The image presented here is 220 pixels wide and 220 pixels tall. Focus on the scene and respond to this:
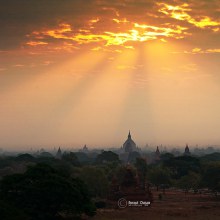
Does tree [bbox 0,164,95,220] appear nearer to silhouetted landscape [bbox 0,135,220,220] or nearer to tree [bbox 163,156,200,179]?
silhouetted landscape [bbox 0,135,220,220]

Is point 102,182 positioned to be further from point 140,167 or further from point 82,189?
point 140,167

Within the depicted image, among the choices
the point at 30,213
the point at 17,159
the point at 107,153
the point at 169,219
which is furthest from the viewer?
the point at 107,153

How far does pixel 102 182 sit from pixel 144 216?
690 inches

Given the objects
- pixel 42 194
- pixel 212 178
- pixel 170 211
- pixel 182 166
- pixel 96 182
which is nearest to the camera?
pixel 42 194

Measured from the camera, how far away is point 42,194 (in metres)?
40.2

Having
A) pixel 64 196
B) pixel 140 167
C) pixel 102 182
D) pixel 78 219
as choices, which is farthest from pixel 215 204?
pixel 140 167

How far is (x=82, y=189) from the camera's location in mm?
43938

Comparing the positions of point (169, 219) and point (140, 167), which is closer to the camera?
point (169, 219)

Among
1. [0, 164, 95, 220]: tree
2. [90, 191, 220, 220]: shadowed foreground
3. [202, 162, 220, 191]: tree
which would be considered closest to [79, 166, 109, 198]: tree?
[90, 191, 220, 220]: shadowed foreground

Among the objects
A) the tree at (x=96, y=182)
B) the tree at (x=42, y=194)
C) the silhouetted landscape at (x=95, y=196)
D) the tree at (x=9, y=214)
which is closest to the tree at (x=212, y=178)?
the silhouetted landscape at (x=95, y=196)

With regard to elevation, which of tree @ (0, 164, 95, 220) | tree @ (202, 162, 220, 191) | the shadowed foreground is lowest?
the shadowed foreground

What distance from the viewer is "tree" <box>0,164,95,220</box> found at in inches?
1574

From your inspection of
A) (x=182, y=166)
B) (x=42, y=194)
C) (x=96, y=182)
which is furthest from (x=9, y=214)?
(x=182, y=166)

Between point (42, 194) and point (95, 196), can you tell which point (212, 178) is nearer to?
point (95, 196)
